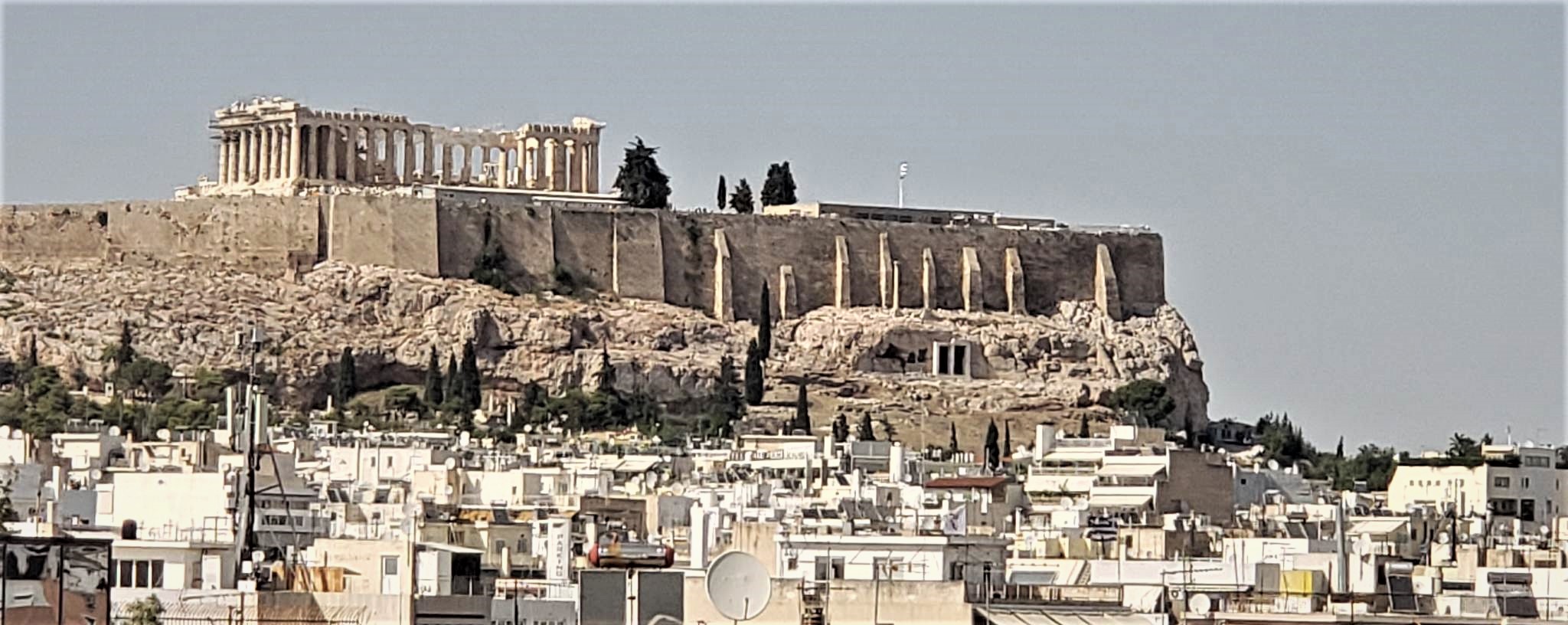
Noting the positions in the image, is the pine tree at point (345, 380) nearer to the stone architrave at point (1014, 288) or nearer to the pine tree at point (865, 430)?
the pine tree at point (865, 430)

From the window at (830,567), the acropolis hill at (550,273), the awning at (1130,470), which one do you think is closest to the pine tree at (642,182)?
the acropolis hill at (550,273)

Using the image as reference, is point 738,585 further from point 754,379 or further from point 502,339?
point 502,339

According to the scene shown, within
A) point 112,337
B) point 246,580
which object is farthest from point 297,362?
point 246,580

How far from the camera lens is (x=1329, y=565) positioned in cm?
3195

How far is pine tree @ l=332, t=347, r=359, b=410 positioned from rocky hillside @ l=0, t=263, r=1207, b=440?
27 centimetres

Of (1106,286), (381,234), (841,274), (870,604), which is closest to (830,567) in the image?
(870,604)

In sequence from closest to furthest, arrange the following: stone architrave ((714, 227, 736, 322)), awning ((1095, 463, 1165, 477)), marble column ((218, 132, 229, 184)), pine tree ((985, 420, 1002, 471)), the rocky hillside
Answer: awning ((1095, 463, 1165, 477))
pine tree ((985, 420, 1002, 471))
the rocky hillside
stone architrave ((714, 227, 736, 322))
marble column ((218, 132, 229, 184))

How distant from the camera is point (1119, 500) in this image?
173 feet

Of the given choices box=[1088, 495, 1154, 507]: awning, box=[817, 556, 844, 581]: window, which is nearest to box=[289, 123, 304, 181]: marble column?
box=[1088, 495, 1154, 507]: awning

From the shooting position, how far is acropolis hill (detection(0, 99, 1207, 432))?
292ft

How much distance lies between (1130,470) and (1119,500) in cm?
434

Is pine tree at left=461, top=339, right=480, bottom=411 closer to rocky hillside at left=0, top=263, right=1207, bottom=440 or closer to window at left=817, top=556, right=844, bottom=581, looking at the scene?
rocky hillside at left=0, top=263, right=1207, bottom=440

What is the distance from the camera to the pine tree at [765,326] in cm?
9219

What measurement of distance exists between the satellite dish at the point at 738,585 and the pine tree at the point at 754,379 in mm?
67268
